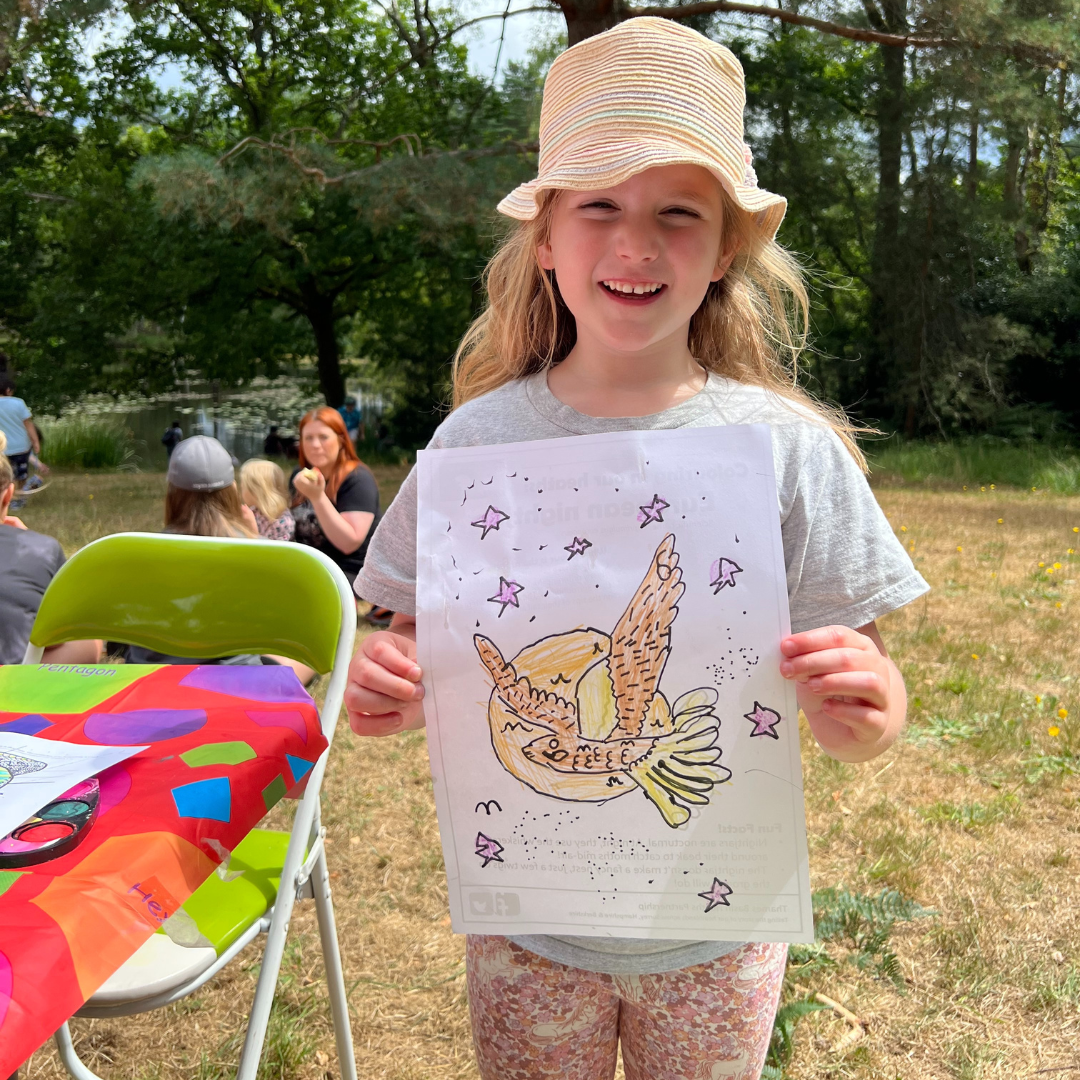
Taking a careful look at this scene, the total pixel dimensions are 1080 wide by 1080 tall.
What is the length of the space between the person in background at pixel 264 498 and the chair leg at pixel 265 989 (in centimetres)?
329

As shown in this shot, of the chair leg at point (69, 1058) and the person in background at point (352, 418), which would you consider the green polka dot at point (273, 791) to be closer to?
the chair leg at point (69, 1058)

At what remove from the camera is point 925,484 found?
10.5 m

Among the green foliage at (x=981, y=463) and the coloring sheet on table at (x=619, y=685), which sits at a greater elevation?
the coloring sheet on table at (x=619, y=685)

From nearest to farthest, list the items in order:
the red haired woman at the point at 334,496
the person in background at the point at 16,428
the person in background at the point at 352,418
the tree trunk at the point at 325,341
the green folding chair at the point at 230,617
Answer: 1. the green folding chair at the point at 230,617
2. the red haired woman at the point at 334,496
3. the person in background at the point at 16,428
4. the tree trunk at the point at 325,341
5. the person in background at the point at 352,418

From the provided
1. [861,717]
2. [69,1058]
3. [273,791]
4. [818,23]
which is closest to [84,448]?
[818,23]

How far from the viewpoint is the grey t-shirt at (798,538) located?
1.07m

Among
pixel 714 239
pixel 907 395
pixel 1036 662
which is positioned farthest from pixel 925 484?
pixel 714 239

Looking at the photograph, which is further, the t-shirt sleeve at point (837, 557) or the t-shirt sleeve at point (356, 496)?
the t-shirt sleeve at point (356, 496)

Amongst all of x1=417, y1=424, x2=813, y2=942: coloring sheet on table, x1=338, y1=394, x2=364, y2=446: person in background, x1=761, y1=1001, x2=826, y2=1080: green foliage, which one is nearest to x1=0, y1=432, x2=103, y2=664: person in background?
x1=417, y1=424, x2=813, y2=942: coloring sheet on table

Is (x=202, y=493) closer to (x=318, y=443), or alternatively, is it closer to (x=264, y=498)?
(x=264, y=498)

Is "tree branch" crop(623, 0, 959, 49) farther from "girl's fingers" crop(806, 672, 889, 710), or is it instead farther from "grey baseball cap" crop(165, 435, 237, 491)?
"girl's fingers" crop(806, 672, 889, 710)

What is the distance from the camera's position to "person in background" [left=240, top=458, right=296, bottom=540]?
444 centimetres

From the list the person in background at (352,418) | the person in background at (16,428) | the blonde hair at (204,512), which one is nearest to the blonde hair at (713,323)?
the blonde hair at (204,512)

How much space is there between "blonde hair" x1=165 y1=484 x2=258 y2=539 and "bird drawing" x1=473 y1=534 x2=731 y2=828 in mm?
2399
